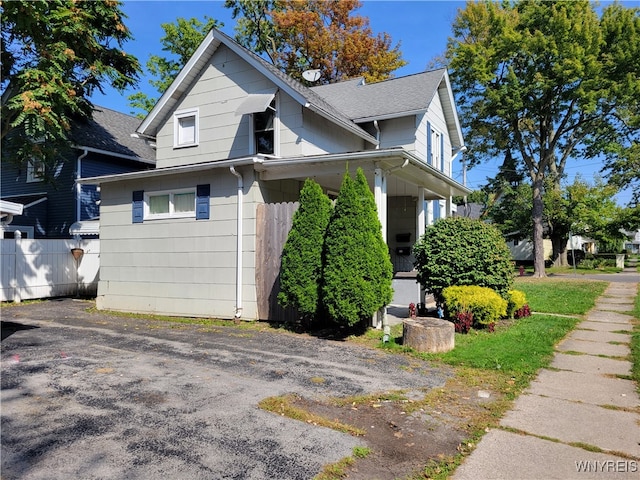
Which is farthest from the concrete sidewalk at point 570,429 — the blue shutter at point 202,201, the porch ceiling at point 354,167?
the blue shutter at point 202,201

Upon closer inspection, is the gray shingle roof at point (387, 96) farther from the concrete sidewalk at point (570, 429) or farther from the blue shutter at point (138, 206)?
the concrete sidewalk at point (570, 429)

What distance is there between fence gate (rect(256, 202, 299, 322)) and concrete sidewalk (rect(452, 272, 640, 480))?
199 inches

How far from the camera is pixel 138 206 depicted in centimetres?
1075

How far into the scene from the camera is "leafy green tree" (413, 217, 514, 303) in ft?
27.8

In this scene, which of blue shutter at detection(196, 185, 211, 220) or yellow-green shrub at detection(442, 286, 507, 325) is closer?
yellow-green shrub at detection(442, 286, 507, 325)

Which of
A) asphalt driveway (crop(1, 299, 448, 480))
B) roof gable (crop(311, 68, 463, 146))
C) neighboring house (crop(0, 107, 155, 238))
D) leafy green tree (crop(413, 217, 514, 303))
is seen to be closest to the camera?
asphalt driveway (crop(1, 299, 448, 480))

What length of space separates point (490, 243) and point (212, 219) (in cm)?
611

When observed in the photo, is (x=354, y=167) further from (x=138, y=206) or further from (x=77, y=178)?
(x=77, y=178)

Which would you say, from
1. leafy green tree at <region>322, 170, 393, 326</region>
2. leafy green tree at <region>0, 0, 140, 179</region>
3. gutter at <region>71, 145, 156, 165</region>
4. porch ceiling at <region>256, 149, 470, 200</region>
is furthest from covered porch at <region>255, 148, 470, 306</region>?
gutter at <region>71, 145, 156, 165</region>

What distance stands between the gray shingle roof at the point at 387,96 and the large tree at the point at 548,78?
8865 millimetres

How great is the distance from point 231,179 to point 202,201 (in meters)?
0.96

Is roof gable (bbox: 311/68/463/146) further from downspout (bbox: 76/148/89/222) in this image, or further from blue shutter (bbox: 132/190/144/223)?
downspout (bbox: 76/148/89/222)

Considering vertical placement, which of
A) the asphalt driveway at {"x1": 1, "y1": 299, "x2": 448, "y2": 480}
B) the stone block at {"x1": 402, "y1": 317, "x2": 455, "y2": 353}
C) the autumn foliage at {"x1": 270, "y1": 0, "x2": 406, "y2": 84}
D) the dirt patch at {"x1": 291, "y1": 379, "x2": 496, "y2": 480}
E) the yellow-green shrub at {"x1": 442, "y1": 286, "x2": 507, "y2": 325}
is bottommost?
the dirt patch at {"x1": 291, "y1": 379, "x2": 496, "y2": 480}

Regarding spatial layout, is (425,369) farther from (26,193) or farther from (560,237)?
(560,237)
